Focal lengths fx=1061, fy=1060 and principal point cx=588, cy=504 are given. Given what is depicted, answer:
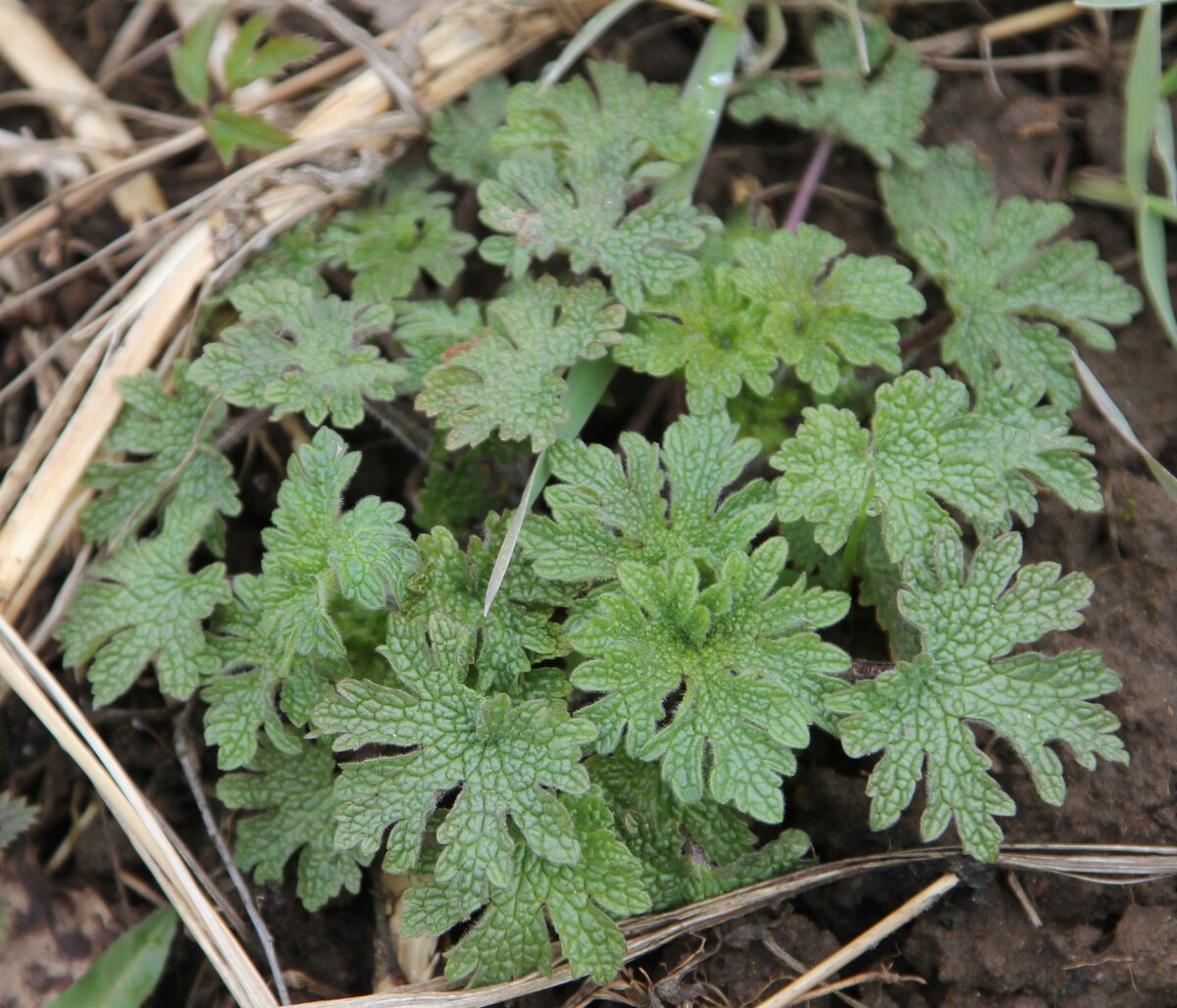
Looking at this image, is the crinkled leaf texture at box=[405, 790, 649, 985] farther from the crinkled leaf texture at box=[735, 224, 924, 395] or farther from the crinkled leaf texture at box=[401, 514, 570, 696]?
the crinkled leaf texture at box=[735, 224, 924, 395]

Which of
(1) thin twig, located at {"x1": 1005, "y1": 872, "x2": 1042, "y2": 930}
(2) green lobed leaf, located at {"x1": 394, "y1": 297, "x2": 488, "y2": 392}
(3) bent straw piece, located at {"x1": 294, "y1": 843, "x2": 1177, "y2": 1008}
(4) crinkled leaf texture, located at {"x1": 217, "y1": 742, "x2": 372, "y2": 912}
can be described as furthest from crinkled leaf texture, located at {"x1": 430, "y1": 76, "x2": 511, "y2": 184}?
(1) thin twig, located at {"x1": 1005, "y1": 872, "x2": 1042, "y2": 930}

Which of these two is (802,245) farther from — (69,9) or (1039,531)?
(69,9)

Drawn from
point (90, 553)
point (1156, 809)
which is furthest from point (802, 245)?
point (90, 553)

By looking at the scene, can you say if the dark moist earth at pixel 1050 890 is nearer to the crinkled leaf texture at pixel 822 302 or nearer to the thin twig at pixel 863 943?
the thin twig at pixel 863 943

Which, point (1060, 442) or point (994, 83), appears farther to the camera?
point (994, 83)

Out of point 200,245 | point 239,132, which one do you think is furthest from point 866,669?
point 239,132

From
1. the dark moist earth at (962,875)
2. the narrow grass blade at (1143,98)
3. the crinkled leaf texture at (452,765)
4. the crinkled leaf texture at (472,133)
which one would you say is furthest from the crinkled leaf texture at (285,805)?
the narrow grass blade at (1143,98)

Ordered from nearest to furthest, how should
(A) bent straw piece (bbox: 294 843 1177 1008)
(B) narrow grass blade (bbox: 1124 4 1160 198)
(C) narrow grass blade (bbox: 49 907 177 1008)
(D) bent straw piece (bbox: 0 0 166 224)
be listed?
(A) bent straw piece (bbox: 294 843 1177 1008) < (C) narrow grass blade (bbox: 49 907 177 1008) < (B) narrow grass blade (bbox: 1124 4 1160 198) < (D) bent straw piece (bbox: 0 0 166 224)
